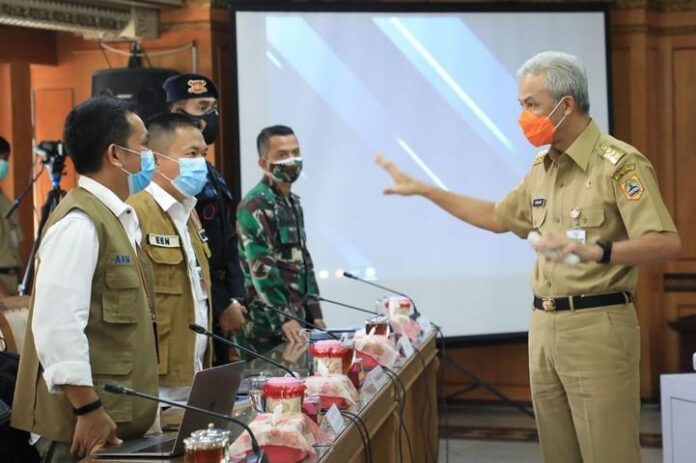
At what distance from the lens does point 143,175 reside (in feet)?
9.63

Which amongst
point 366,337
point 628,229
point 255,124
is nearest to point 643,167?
point 628,229

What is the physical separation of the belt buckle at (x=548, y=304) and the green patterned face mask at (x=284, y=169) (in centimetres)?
165

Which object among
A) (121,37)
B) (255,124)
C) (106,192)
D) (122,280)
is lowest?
(122,280)

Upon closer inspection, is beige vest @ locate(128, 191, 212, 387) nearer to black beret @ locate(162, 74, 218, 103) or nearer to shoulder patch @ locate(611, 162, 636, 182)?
black beret @ locate(162, 74, 218, 103)

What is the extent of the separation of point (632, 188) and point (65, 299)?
1.41m

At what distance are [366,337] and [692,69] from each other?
3629 millimetres

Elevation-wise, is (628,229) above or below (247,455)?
above

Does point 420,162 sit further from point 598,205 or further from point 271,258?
point 598,205

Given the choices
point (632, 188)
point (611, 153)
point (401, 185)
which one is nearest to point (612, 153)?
point (611, 153)

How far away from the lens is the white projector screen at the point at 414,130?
19.0ft

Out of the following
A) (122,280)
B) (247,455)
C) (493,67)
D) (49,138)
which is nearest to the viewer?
(247,455)

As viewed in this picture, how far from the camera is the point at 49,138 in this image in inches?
261

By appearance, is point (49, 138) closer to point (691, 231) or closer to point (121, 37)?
point (121, 37)

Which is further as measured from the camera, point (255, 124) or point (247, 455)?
point (255, 124)
